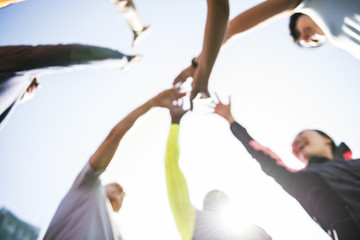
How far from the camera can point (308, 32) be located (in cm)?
145

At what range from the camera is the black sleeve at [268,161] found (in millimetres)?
1642

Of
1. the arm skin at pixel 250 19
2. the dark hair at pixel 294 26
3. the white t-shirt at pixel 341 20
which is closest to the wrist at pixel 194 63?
the arm skin at pixel 250 19

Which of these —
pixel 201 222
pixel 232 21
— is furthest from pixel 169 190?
pixel 201 222

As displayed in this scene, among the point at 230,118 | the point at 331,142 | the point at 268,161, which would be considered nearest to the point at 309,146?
the point at 331,142

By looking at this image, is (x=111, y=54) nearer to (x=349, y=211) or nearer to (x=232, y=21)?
(x=232, y=21)

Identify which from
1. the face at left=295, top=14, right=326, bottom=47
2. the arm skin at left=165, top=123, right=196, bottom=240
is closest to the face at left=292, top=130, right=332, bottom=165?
the face at left=295, top=14, right=326, bottom=47

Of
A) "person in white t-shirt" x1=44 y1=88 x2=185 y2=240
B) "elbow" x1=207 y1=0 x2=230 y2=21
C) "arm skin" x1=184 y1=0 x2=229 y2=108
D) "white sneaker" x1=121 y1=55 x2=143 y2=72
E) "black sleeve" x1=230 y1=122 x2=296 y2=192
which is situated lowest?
"black sleeve" x1=230 y1=122 x2=296 y2=192

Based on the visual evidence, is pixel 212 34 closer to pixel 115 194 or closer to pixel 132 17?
pixel 132 17

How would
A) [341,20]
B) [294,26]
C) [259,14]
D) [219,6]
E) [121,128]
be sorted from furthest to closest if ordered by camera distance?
[121,128], [294,26], [259,14], [219,6], [341,20]

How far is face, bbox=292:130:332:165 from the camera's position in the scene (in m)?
1.94

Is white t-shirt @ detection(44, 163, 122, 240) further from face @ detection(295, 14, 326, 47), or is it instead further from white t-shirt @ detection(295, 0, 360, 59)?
face @ detection(295, 14, 326, 47)

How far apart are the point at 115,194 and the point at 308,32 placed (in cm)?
266

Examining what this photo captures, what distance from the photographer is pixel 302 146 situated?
209 cm

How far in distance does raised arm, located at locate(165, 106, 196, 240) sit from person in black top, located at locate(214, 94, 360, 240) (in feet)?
2.72
